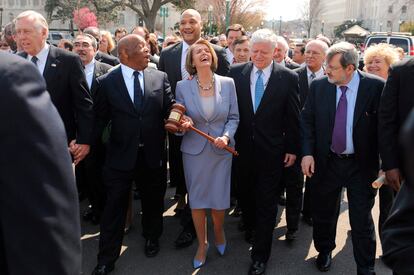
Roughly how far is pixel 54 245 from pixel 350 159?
2899 millimetres

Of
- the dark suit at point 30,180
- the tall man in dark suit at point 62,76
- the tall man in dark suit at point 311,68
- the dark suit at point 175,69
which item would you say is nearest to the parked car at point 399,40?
the tall man in dark suit at point 311,68

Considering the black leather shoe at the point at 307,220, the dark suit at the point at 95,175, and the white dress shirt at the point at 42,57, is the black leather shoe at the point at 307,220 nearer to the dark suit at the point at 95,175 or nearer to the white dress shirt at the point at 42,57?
the dark suit at the point at 95,175

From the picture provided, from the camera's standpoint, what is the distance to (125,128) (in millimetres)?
3678

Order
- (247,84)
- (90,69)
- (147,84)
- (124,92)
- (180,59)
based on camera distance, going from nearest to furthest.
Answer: (124,92) < (147,84) < (247,84) < (180,59) < (90,69)

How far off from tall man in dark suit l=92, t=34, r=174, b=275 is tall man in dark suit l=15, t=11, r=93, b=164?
0.21 meters

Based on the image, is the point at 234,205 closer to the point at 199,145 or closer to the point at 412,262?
the point at 199,145

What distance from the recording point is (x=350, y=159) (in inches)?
140

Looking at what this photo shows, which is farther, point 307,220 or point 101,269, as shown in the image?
point 307,220

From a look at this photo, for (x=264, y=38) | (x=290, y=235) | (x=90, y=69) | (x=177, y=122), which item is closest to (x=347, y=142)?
(x=264, y=38)

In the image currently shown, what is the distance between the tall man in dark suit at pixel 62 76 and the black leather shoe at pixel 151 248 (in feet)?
3.58

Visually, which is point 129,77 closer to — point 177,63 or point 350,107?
point 177,63

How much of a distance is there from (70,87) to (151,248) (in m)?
1.75

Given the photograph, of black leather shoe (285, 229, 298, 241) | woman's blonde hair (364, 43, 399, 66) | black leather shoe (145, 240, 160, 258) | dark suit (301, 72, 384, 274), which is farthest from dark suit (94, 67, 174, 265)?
woman's blonde hair (364, 43, 399, 66)

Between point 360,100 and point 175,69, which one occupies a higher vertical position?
point 175,69
